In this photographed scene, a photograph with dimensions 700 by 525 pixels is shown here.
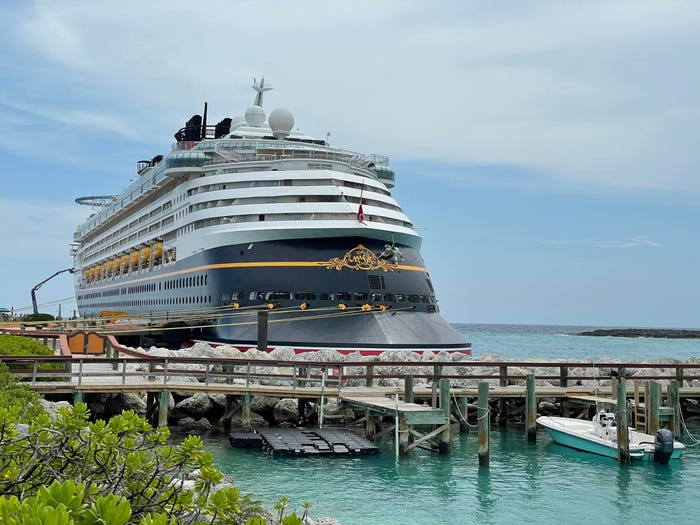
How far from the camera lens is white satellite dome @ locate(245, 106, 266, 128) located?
152 ft

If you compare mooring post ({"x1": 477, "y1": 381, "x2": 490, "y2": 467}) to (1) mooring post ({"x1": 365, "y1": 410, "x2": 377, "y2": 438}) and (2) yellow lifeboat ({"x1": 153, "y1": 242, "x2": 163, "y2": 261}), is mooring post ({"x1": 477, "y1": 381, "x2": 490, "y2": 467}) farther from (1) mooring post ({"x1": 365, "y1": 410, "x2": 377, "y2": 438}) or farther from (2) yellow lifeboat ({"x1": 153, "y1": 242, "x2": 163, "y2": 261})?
(2) yellow lifeboat ({"x1": 153, "y1": 242, "x2": 163, "y2": 261})

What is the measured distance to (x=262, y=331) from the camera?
93.1 feet

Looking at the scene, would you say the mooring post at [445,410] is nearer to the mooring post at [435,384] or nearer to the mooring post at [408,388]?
the mooring post at [435,384]

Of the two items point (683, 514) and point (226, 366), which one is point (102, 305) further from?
point (683, 514)

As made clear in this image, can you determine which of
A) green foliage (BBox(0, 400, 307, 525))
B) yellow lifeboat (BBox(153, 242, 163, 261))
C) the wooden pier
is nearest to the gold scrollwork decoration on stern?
the wooden pier

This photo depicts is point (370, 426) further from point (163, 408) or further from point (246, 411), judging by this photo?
point (163, 408)

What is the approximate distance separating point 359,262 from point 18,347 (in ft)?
42.7

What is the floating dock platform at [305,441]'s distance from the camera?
17828 mm

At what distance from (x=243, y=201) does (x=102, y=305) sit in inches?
1356

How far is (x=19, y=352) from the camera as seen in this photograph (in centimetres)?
2269

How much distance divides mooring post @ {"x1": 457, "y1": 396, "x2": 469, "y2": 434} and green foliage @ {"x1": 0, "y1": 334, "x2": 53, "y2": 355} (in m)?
13.3

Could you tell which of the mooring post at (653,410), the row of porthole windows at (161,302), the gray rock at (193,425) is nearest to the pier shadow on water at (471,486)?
the mooring post at (653,410)

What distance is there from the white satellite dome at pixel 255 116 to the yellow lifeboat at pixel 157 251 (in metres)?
Result: 9.52

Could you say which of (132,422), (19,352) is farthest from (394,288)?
(132,422)
